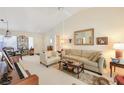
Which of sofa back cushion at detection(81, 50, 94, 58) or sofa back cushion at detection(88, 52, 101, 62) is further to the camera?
sofa back cushion at detection(81, 50, 94, 58)

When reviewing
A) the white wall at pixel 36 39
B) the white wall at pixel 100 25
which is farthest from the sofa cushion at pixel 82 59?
the white wall at pixel 36 39

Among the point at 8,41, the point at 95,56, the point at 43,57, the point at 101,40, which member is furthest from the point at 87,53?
the point at 8,41

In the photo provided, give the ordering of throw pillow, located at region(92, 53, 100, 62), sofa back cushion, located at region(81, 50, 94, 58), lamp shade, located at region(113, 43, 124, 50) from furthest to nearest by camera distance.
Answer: sofa back cushion, located at region(81, 50, 94, 58), throw pillow, located at region(92, 53, 100, 62), lamp shade, located at region(113, 43, 124, 50)

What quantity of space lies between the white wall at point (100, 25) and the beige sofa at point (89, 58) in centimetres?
19

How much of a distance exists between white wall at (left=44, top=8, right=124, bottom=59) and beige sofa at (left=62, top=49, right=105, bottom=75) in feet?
0.61

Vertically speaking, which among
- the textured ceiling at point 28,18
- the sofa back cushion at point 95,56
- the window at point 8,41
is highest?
the textured ceiling at point 28,18

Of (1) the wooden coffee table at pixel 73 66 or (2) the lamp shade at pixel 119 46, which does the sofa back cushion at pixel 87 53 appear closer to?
(1) the wooden coffee table at pixel 73 66

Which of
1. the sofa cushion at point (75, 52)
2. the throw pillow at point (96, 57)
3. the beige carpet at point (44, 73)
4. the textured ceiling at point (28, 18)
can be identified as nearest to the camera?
the textured ceiling at point (28, 18)

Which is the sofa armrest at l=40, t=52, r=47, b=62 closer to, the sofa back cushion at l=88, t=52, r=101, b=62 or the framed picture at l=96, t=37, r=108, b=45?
the sofa back cushion at l=88, t=52, r=101, b=62

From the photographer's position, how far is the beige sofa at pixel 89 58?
3.23 meters

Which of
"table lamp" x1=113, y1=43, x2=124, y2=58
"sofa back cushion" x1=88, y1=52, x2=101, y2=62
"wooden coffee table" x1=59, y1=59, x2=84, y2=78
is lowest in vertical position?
"wooden coffee table" x1=59, y1=59, x2=84, y2=78

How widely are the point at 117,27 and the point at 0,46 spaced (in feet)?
9.46

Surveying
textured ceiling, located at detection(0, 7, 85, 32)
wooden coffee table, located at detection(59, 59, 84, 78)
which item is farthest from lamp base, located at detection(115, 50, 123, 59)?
textured ceiling, located at detection(0, 7, 85, 32)

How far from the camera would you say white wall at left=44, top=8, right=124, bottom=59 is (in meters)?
2.89
